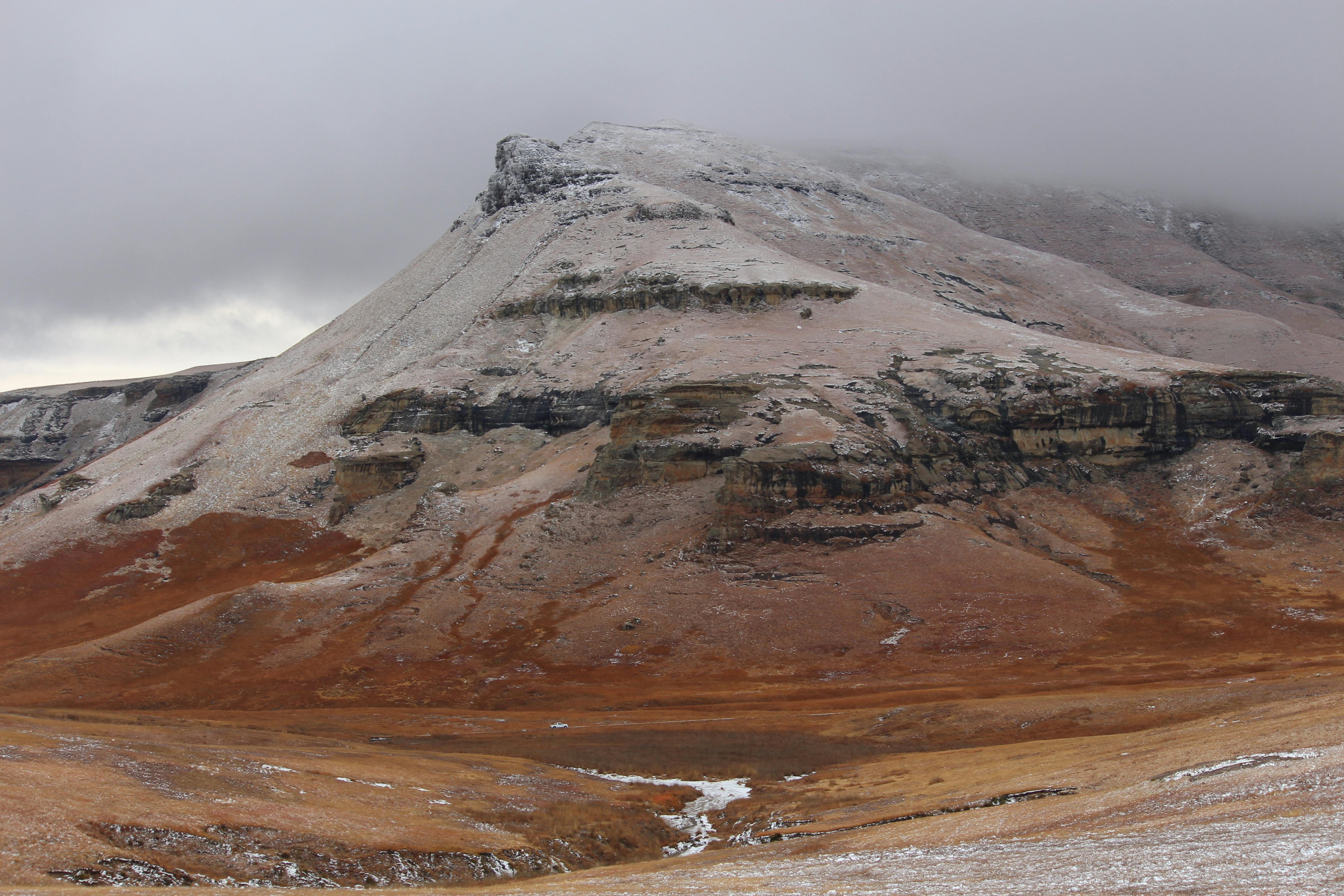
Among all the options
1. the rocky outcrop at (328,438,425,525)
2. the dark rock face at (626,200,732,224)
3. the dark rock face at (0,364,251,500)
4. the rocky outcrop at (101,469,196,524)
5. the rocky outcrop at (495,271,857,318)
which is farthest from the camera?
the dark rock face at (0,364,251,500)

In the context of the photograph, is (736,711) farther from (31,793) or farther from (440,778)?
(31,793)

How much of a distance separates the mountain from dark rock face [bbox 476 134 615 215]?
17005 mm

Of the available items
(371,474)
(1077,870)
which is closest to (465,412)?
(371,474)

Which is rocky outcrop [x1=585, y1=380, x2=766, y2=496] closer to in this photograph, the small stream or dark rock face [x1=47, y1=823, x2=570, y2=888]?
the small stream

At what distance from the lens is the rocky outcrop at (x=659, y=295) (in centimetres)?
9888

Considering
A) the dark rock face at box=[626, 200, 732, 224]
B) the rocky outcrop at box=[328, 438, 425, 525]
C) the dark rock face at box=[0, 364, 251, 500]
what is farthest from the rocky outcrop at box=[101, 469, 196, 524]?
the dark rock face at box=[626, 200, 732, 224]

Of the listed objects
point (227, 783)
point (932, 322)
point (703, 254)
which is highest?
point (703, 254)

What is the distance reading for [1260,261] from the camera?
16762cm

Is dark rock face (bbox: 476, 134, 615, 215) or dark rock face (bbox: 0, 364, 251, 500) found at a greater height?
dark rock face (bbox: 476, 134, 615, 215)

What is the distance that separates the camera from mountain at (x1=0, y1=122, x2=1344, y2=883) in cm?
3903

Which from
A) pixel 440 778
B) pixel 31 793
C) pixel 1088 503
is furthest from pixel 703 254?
pixel 31 793

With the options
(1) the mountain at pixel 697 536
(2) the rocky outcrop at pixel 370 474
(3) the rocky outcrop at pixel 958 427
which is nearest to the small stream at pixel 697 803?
(1) the mountain at pixel 697 536

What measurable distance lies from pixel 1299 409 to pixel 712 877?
79.1 m

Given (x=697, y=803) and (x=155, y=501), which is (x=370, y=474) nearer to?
(x=155, y=501)
